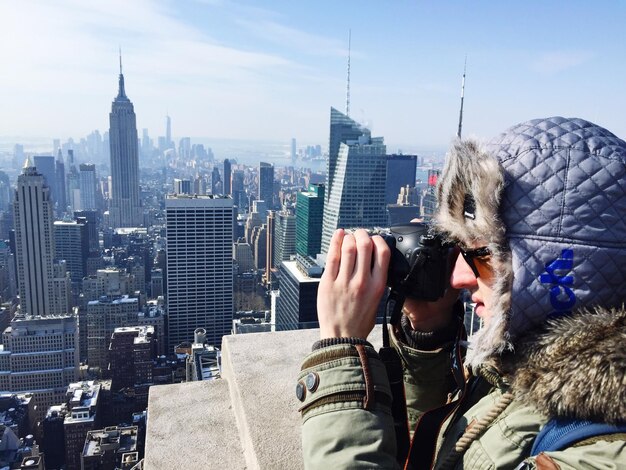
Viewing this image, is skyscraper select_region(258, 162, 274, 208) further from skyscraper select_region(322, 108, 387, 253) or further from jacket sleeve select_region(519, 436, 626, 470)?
jacket sleeve select_region(519, 436, 626, 470)

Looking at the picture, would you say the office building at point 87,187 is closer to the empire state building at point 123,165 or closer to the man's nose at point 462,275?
the empire state building at point 123,165

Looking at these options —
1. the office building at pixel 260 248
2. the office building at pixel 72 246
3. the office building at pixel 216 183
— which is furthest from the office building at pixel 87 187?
the office building at pixel 260 248

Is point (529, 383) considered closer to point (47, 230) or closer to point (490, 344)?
point (490, 344)

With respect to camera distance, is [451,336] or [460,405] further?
[451,336]

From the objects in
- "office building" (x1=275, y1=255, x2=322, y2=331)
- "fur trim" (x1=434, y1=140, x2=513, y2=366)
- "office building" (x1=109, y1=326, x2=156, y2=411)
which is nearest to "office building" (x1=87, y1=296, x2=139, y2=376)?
"office building" (x1=109, y1=326, x2=156, y2=411)

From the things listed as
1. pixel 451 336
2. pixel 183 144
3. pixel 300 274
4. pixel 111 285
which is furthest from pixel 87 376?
pixel 183 144

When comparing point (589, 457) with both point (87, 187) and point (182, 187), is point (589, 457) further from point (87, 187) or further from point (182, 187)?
point (87, 187)

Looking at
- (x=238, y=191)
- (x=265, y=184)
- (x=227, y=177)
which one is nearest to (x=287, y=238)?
(x=265, y=184)
